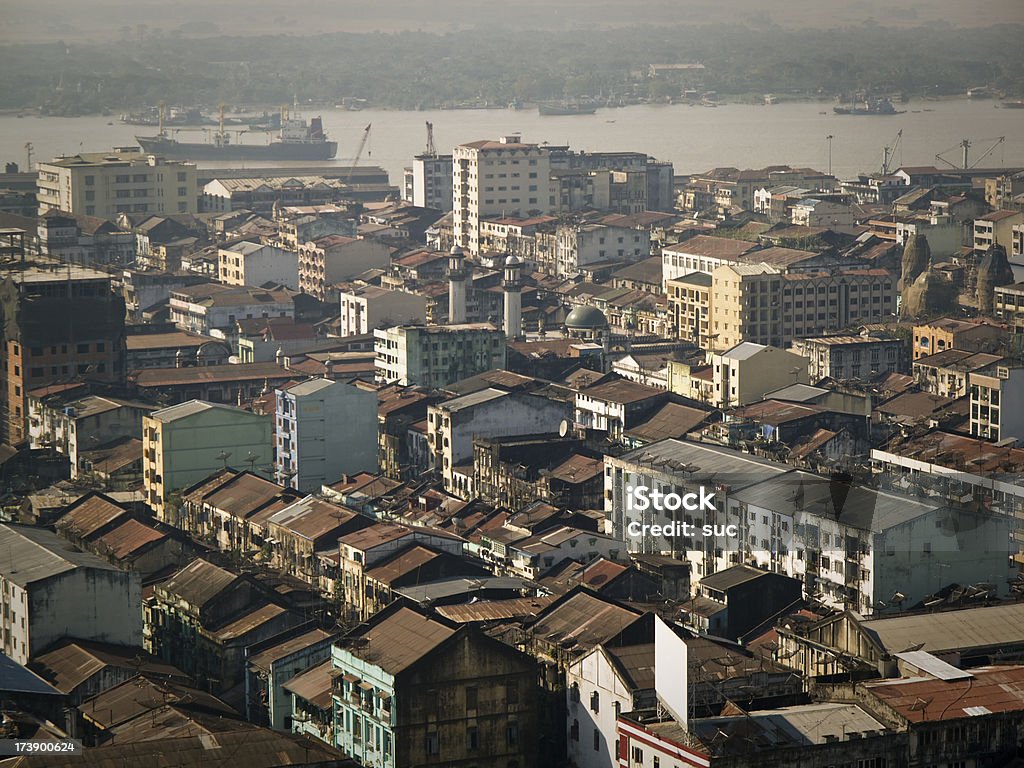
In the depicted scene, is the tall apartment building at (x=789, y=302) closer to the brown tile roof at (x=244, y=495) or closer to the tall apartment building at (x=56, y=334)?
the tall apartment building at (x=56, y=334)

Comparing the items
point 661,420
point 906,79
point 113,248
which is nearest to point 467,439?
point 661,420

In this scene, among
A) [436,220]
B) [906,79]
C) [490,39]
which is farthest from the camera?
[490,39]

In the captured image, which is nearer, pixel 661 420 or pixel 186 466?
pixel 186 466

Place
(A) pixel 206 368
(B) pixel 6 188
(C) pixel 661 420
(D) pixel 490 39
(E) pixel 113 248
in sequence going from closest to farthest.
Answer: (C) pixel 661 420 → (A) pixel 206 368 → (E) pixel 113 248 → (B) pixel 6 188 → (D) pixel 490 39

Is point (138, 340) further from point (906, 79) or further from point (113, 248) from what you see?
point (906, 79)

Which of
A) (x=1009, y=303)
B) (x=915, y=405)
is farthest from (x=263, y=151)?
(x=915, y=405)
